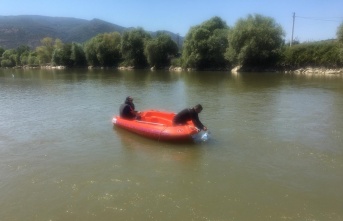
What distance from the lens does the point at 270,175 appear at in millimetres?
8719

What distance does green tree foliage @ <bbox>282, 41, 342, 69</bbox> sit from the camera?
44.0 m

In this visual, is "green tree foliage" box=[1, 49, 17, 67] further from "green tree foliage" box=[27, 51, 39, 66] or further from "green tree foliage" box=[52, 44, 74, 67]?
"green tree foliage" box=[52, 44, 74, 67]

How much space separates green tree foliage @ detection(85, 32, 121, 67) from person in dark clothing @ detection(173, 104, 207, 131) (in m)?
64.9

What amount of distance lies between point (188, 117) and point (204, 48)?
146 ft

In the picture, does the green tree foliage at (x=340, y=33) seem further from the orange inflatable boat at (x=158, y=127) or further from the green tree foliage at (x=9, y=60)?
the green tree foliage at (x=9, y=60)

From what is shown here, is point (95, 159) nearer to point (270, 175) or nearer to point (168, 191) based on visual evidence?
point (168, 191)

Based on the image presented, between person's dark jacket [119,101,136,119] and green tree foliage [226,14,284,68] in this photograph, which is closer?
person's dark jacket [119,101,136,119]

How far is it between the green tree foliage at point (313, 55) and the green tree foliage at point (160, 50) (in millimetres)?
23023

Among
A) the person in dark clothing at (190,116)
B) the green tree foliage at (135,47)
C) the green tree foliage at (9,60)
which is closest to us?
the person in dark clothing at (190,116)

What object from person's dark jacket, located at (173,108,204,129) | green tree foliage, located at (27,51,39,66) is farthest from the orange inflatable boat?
green tree foliage, located at (27,51,39,66)

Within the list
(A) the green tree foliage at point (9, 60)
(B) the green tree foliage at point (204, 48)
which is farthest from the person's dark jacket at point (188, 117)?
(A) the green tree foliage at point (9, 60)

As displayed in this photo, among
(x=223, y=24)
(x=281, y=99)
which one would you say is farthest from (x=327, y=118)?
(x=223, y=24)

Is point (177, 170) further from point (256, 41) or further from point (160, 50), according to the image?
point (160, 50)

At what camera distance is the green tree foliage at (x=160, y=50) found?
2486 inches
